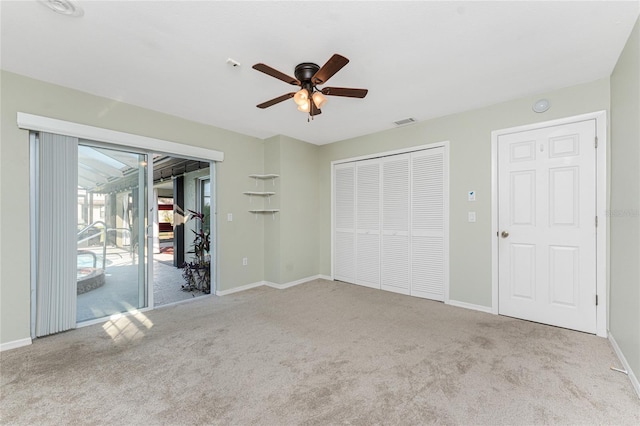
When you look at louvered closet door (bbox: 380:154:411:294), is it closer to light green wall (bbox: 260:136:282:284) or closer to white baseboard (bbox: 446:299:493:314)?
white baseboard (bbox: 446:299:493:314)

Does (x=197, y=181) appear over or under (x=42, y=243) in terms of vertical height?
over

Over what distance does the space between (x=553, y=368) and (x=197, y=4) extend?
11.9 feet

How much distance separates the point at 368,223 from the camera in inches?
182

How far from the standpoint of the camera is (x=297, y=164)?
4.84 meters

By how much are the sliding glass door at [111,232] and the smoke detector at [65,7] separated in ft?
5.29

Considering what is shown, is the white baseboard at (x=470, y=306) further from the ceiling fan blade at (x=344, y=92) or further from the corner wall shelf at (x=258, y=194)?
the corner wall shelf at (x=258, y=194)

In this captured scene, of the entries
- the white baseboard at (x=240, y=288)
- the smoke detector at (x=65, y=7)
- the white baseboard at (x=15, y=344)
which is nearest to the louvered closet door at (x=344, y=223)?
the white baseboard at (x=240, y=288)

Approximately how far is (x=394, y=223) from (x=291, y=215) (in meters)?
1.69

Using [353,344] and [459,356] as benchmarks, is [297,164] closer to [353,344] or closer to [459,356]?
[353,344]

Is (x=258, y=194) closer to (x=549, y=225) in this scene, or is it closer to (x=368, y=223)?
(x=368, y=223)

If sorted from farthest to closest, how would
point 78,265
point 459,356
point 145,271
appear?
point 145,271 → point 78,265 → point 459,356

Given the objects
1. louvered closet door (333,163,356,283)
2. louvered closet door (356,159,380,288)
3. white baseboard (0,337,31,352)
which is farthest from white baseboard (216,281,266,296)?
white baseboard (0,337,31,352)

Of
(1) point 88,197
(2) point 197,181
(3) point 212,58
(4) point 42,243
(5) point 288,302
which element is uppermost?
(3) point 212,58

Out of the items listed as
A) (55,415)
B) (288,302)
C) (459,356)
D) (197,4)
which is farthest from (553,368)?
(197,4)
